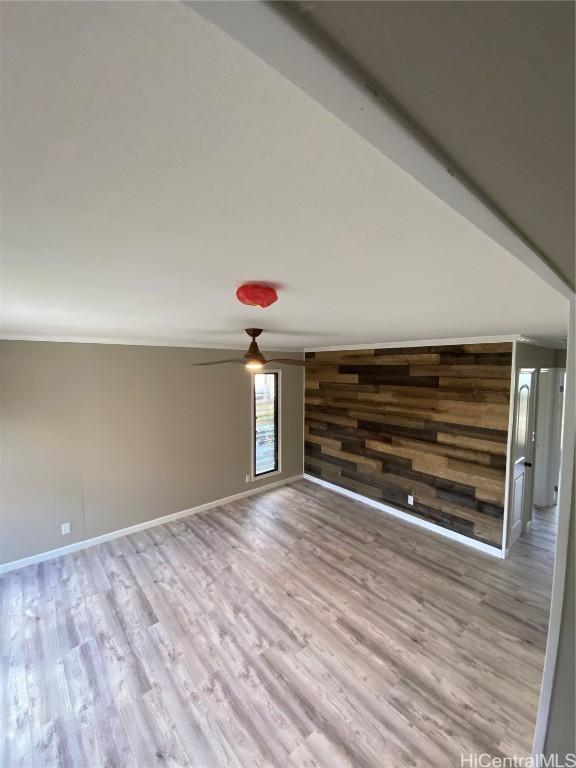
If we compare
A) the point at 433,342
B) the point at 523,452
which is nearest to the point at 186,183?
the point at 433,342

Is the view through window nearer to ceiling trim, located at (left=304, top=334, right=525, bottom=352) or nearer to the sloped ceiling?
ceiling trim, located at (left=304, top=334, right=525, bottom=352)

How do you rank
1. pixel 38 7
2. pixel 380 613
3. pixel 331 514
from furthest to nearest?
1. pixel 331 514
2. pixel 380 613
3. pixel 38 7

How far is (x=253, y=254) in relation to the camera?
0.98 meters

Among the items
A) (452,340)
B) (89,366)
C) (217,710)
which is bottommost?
(217,710)

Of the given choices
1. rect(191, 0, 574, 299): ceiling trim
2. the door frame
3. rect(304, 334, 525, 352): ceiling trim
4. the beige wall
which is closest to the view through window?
the beige wall

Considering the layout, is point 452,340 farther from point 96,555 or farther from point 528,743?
point 96,555

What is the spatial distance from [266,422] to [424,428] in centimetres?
244

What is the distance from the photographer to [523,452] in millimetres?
3725

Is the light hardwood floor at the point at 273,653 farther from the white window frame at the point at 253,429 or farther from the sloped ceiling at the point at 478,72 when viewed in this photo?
the sloped ceiling at the point at 478,72

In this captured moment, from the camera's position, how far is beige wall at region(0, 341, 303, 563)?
326 cm

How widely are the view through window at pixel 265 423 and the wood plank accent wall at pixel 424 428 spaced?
2.50ft

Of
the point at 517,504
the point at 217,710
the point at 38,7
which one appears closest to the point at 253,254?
the point at 38,7

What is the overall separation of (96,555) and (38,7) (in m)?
4.30

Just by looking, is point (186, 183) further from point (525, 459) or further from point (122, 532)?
point (525, 459)
